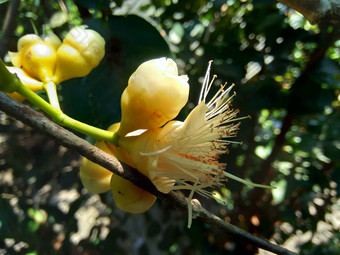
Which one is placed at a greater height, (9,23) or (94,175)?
(9,23)

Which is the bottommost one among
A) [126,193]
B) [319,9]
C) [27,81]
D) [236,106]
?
[236,106]

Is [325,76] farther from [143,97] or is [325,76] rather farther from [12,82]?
[12,82]

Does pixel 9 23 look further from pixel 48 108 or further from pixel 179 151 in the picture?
pixel 179 151

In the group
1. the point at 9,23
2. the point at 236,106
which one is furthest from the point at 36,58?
the point at 236,106

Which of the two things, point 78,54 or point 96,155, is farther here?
point 78,54

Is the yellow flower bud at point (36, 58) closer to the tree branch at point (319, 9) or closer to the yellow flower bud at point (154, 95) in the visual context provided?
the yellow flower bud at point (154, 95)

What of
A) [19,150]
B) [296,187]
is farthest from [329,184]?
[19,150]
